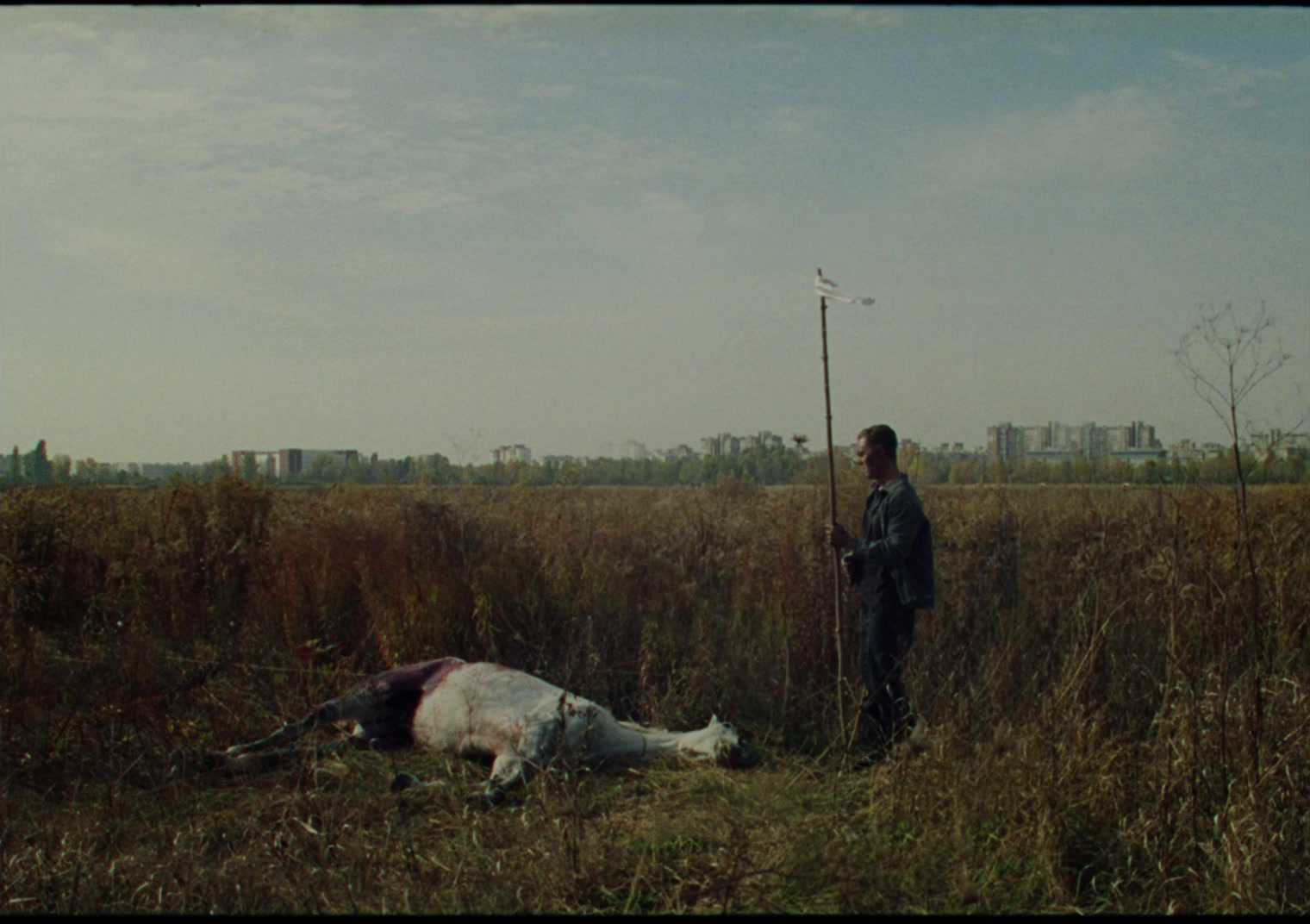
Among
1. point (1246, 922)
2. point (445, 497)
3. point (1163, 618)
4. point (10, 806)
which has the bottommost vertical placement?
point (1246, 922)

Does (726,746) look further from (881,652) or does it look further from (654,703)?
(654,703)

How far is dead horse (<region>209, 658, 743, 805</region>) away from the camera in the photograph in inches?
221

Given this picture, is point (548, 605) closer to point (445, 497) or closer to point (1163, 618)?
point (445, 497)

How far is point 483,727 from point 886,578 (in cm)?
259

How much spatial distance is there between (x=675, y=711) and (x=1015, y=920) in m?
3.29

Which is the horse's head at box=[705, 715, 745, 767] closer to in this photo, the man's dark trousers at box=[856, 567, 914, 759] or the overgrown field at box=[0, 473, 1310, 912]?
the overgrown field at box=[0, 473, 1310, 912]

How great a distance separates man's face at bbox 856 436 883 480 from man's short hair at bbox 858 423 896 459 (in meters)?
0.02

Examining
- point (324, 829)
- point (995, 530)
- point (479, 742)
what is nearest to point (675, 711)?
point (479, 742)

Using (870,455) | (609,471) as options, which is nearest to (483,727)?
(870,455)

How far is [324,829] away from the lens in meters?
4.35

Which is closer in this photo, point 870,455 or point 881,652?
point 881,652

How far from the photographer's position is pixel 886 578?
6098 millimetres

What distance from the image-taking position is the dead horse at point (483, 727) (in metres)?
5.61

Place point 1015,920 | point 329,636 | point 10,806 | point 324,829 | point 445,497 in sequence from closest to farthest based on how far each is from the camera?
point 1015,920 → point 324,829 → point 10,806 → point 329,636 → point 445,497
